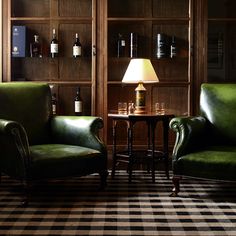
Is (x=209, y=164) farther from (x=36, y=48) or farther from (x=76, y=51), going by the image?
(x=36, y=48)

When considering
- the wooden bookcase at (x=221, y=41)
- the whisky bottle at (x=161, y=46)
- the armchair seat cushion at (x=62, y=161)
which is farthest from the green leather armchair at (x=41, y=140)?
the wooden bookcase at (x=221, y=41)

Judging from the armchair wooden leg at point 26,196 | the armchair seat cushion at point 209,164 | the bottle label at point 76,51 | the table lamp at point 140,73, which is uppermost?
the bottle label at point 76,51

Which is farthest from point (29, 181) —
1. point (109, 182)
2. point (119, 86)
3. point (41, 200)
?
point (119, 86)

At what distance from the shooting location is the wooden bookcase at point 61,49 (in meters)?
4.83

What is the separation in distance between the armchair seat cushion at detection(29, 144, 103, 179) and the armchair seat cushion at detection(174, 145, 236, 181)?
0.64 m

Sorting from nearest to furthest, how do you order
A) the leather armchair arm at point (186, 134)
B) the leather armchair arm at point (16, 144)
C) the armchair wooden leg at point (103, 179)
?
the leather armchair arm at point (16, 144) → the leather armchair arm at point (186, 134) → the armchair wooden leg at point (103, 179)

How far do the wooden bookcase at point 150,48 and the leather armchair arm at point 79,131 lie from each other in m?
1.02

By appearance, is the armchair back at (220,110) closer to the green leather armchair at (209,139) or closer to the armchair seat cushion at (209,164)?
the green leather armchair at (209,139)

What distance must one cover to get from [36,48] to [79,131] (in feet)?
5.04

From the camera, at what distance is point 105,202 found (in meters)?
3.22

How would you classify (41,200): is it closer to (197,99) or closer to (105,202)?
(105,202)

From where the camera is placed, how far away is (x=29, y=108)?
3852 millimetres

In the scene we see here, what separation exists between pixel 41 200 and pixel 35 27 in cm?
228

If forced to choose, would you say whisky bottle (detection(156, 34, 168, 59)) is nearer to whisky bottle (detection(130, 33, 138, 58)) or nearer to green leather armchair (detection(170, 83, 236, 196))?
whisky bottle (detection(130, 33, 138, 58))
